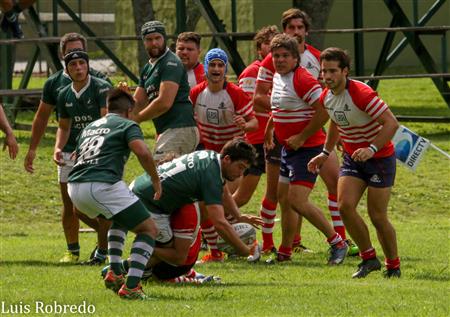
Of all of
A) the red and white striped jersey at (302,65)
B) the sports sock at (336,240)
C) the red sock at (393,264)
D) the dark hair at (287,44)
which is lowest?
the sports sock at (336,240)

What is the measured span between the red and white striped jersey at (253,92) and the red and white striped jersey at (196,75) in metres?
0.49

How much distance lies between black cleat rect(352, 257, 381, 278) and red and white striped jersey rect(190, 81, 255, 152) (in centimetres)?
232

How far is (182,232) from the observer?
10.7 metres

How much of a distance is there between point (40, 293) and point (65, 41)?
3.31 m

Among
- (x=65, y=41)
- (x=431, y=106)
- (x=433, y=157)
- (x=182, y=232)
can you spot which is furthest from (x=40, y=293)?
(x=431, y=106)

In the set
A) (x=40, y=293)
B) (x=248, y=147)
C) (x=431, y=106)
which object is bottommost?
(x=431, y=106)

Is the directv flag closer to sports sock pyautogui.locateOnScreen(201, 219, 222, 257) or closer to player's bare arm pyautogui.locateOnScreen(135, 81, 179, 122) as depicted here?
sports sock pyautogui.locateOnScreen(201, 219, 222, 257)

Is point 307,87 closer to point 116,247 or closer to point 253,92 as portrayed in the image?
point 253,92

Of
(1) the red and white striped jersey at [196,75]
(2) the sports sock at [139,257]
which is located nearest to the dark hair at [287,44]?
(1) the red and white striped jersey at [196,75]

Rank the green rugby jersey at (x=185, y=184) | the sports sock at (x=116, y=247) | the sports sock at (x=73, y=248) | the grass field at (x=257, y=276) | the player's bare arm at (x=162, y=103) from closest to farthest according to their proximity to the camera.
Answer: the grass field at (x=257, y=276), the sports sock at (x=116, y=247), the green rugby jersey at (x=185, y=184), the player's bare arm at (x=162, y=103), the sports sock at (x=73, y=248)

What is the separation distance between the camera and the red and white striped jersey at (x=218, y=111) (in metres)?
13.1


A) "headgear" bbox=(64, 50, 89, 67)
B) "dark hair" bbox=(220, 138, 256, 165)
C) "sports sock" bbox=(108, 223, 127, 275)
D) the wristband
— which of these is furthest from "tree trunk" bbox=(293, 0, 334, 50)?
"sports sock" bbox=(108, 223, 127, 275)

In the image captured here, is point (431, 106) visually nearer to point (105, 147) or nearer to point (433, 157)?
point (433, 157)

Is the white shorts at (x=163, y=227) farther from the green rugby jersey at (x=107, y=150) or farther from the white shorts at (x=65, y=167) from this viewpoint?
the white shorts at (x=65, y=167)
